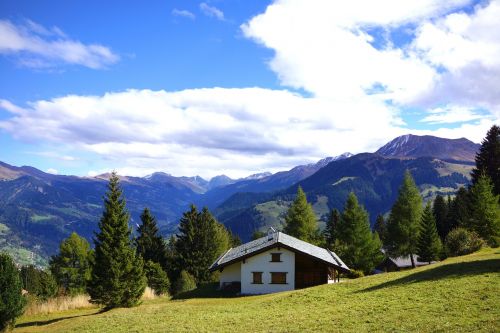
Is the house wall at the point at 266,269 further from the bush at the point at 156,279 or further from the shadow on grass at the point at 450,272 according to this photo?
the bush at the point at 156,279

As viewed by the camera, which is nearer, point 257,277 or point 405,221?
point 257,277

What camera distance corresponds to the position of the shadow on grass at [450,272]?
32.8 metres

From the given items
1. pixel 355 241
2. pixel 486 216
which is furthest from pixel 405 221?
pixel 486 216

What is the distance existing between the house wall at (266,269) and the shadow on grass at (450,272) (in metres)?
17.0

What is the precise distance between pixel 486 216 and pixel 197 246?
49.7m

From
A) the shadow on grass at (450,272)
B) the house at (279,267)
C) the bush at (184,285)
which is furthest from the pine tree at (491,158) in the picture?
the bush at (184,285)

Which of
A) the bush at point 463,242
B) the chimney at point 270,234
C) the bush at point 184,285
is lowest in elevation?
the bush at point 184,285

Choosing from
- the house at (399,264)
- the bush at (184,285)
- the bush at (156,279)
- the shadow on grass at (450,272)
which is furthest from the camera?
the house at (399,264)

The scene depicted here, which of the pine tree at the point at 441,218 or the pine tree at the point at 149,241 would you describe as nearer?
the pine tree at the point at 149,241

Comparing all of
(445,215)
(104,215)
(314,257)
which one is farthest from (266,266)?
(445,215)

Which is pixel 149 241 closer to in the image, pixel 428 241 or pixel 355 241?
pixel 355 241

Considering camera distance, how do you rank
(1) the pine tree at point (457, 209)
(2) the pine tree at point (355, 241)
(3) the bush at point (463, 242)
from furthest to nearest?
(1) the pine tree at point (457, 209) → (2) the pine tree at point (355, 241) → (3) the bush at point (463, 242)

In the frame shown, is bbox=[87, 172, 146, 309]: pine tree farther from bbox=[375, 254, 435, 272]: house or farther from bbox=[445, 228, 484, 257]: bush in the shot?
bbox=[375, 254, 435, 272]: house

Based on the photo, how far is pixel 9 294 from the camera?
101 feet
